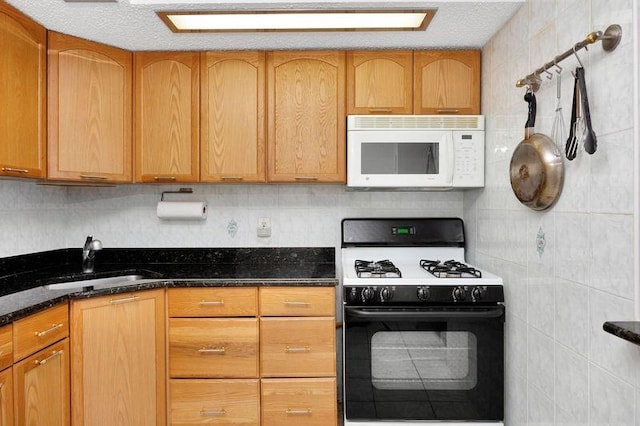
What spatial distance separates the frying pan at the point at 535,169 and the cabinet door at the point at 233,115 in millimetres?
1362

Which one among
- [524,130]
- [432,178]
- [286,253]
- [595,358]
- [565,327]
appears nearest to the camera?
[595,358]

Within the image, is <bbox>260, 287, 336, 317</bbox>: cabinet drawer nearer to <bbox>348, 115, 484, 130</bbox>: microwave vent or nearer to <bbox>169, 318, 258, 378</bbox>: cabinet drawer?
<bbox>169, 318, 258, 378</bbox>: cabinet drawer

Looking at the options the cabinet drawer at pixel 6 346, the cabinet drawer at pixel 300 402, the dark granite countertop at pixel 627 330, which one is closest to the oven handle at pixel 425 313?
the cabinet drawer at pixel 300 402

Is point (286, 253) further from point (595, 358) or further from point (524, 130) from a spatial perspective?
point (595, 358)

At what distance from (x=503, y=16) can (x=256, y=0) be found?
1184 millimetres

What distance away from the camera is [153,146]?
2.56 meters

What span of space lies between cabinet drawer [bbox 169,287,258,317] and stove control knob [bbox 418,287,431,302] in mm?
830

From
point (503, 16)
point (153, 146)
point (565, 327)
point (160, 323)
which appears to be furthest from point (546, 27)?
point (160, 323)

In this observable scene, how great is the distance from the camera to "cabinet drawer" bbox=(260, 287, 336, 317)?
2.29 m

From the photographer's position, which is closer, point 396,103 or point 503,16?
point 503,16

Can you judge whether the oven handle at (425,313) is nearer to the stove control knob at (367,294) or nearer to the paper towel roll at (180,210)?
the stove control knob at (367,294)

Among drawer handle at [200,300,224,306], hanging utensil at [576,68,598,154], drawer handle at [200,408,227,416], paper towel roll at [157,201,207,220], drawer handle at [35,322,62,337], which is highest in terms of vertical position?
hanging utensil at [576,68,598,154]

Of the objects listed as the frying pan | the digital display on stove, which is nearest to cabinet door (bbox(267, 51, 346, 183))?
the digital display on stove

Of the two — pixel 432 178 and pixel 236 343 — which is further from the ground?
pixel 432 178
